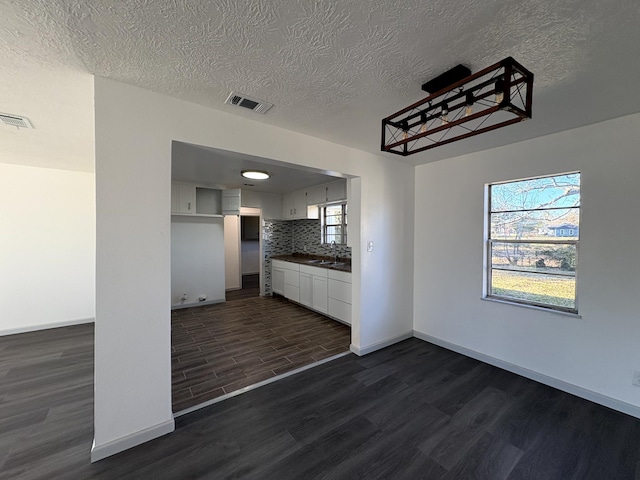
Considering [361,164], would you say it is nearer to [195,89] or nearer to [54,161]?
[195,89]

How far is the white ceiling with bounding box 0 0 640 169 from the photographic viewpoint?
1.12 meters

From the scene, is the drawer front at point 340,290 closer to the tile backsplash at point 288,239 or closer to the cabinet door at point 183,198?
the tile backsplash at point 288,239

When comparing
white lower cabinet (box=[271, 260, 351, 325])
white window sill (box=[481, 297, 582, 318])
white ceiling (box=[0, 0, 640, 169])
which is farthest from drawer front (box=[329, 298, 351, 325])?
white ceiling (box=[0, 0, 640, 169])

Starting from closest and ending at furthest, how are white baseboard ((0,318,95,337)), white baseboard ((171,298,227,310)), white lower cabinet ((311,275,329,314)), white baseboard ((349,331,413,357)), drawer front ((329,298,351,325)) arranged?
white baseboard ((349,331,413,357))
white baseboard ((0,318,95,337))
drawer front ((329,298,351,325))
white lower cabinet ((311,275,329,314))
white baseboard ((171,298,227,310))

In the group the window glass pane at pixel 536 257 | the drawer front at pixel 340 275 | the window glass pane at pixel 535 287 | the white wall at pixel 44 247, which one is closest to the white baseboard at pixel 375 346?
the drawer front at pixel 340 275

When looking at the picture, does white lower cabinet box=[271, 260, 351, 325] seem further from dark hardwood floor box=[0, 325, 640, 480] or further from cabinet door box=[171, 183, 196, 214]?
cabinet door box=[171, 183, 196, 214]

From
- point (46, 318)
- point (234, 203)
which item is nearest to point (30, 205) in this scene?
point (46, 318)

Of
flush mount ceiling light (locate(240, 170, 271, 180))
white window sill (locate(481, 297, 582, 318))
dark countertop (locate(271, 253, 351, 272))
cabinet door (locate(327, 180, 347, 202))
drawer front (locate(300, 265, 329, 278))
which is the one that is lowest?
white window sill (locate(481, 297, 582, 318))

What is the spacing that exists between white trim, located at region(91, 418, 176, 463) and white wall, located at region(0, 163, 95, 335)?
3.47 m

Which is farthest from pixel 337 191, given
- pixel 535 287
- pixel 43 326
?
pixel 43 326

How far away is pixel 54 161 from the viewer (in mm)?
3547

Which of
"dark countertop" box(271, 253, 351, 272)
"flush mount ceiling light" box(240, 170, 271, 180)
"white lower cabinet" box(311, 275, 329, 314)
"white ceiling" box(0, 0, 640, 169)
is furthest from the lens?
"dark countertop" box(271, 253, 351, 272)

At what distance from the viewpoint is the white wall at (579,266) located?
212 centimetres

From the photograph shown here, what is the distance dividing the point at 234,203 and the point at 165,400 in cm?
396
